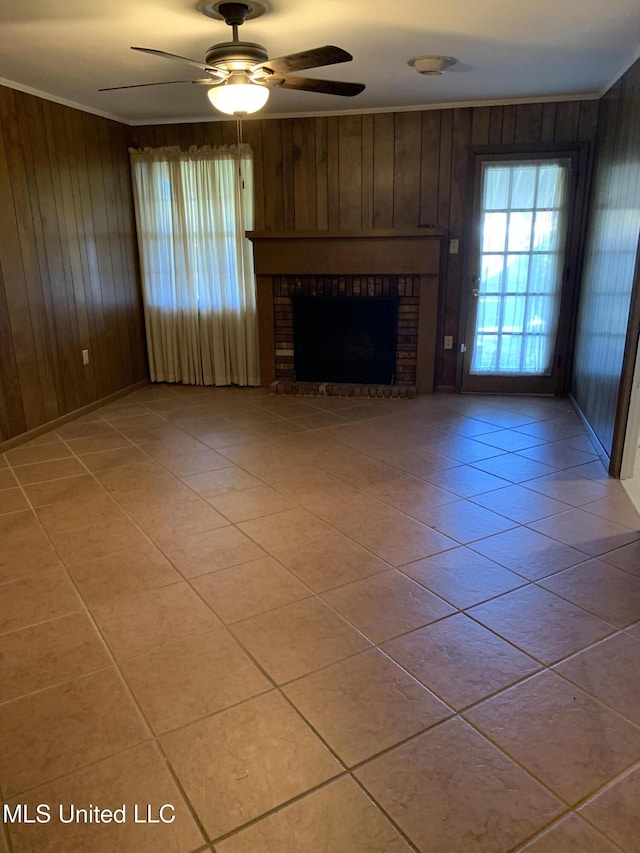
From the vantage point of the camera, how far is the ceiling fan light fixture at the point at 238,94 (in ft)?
9.35

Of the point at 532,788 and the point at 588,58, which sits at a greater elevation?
the point at 588,58

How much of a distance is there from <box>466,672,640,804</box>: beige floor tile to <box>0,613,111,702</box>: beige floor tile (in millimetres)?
1211

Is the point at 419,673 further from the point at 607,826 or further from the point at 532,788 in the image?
the point at 607,826

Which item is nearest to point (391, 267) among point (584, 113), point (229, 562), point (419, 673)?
point (584, 113)

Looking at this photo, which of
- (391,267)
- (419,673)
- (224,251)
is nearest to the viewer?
(419,673)

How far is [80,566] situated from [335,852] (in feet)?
5.35

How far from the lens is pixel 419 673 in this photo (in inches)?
73.4

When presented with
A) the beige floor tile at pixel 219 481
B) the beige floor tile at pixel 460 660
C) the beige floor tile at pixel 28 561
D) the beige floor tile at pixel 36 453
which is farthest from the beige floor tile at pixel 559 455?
the beige floor tile at pixel 36 453

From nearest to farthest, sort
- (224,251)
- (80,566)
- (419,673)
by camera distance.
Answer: (419,673) < (80,566) < (224,251)

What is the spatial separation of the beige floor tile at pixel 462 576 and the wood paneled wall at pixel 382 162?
3.07 meters

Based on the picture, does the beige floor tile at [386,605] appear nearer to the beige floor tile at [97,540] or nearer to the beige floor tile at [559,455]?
the beige floor tile at [97,540]

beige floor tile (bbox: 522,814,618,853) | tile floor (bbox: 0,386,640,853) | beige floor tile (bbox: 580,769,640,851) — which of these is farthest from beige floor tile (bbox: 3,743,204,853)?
beige floor tile (bbox: 580,769,640,851)

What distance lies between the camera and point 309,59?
2.56 m

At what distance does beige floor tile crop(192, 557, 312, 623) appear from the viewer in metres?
2.21
